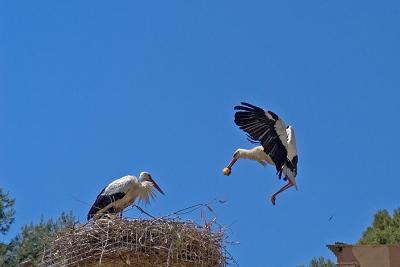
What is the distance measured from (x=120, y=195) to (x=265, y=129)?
2823mm

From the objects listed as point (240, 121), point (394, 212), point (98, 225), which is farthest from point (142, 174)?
point (394, 212)

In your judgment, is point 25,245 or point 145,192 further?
point 25,245

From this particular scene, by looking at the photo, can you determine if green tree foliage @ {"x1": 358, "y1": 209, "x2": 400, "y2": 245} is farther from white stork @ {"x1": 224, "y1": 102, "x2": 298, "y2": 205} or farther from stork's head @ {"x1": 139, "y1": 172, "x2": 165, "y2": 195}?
stork's head @ {"x1": 139, "y1": 172, "x2": 165, "y2": 195}

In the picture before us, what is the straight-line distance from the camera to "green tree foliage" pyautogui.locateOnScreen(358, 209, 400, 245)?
27.8 metres

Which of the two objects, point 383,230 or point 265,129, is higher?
point 383,230

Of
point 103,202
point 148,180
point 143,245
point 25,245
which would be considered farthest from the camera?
point 25,245

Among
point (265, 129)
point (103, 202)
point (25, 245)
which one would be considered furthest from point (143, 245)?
point (25, 245)

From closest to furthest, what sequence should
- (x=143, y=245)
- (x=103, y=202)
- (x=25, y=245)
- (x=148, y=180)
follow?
(x=143, y=245), (x=103, y=202), (x=148, y=180), (x=25, y=245)

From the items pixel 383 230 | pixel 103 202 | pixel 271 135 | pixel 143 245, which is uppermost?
pixel 383 230

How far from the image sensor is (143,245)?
47.8ft

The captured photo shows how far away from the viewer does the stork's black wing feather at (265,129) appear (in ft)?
61.3

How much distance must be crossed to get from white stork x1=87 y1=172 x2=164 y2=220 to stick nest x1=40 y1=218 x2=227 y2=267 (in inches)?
71.4

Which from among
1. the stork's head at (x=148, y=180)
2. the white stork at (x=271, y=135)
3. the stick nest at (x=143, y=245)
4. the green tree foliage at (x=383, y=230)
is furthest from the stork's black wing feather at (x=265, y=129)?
the green tree foliage at (x=383, y=230)

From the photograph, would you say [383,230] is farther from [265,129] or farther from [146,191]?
[146,191]
